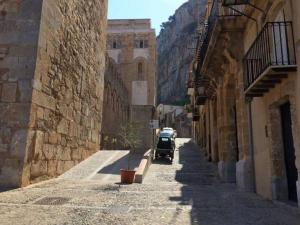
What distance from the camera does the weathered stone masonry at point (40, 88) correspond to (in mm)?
7340

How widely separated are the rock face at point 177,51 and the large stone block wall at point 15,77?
51225 mm

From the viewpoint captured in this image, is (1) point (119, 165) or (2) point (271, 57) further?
(1) point (119, 165)

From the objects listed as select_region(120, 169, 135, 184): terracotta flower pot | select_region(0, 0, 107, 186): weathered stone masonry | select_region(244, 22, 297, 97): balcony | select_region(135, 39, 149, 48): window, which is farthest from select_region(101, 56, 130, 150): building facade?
select_region(135, 39, 149, 48): window

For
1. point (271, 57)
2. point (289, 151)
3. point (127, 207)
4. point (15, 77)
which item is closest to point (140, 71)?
point (15, 77)

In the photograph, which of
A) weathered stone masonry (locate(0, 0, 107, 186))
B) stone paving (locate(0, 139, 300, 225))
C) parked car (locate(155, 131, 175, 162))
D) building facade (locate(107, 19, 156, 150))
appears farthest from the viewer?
building facade (locate(107, 19, 156, 150))

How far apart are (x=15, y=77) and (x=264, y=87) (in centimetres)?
580

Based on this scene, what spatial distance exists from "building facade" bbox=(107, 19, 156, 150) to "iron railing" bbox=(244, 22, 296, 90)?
35791 millimetres

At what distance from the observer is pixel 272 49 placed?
6.50 metres

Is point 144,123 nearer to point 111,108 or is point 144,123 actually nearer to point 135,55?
point 111,108

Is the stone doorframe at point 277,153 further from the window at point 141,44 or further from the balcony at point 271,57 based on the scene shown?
the window at point 141,44

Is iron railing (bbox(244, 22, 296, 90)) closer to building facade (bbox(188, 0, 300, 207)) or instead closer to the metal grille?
building facade (bbox(188, 0, 300, 207))

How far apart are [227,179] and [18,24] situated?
7806mm

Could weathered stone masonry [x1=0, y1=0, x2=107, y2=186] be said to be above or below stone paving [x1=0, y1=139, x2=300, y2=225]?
above

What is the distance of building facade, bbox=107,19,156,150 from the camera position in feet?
143
